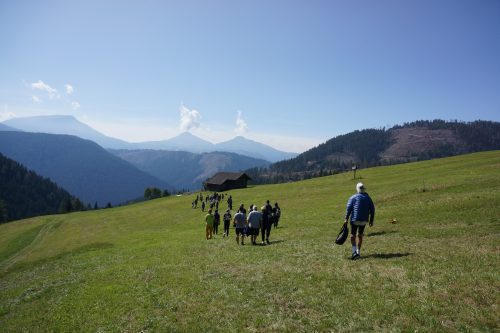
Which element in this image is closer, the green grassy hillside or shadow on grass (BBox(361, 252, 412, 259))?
the green grassy hillside

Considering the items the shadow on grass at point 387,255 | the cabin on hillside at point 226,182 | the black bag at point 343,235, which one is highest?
the black bag at point 343,235

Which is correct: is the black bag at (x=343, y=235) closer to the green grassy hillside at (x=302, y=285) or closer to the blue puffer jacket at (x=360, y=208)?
the green grassy hillside at (x=302, y=285)

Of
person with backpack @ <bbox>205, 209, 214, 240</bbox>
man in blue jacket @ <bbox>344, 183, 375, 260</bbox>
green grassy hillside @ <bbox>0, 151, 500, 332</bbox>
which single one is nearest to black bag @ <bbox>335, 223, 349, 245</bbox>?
green grassy hillside @ <bbox>0, 151, 500, 332</bbox>

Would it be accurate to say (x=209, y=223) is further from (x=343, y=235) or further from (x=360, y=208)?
(x=360, y=208)

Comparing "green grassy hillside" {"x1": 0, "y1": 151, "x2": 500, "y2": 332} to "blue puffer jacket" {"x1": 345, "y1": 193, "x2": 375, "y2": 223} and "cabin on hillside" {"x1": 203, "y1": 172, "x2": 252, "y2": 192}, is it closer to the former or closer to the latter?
"blue puffer jacket" {"x1": 345, "y1": 193, "x2": 375, "y2": 223}

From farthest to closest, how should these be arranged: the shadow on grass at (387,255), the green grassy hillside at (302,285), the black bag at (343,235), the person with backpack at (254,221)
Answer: the person with backpack at (254,221), the black bag at (343,235), the shadow on grass at (387,255), the green grassy hillside at (302,285)

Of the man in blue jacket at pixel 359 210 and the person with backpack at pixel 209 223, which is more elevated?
the man in blue jacket at pixel 359 210

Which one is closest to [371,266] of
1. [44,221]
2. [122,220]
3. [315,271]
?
[315,271]

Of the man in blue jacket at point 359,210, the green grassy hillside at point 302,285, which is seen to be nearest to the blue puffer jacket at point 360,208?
the man in blue jacket at point 359,210

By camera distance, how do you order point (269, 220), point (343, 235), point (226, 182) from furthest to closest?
1. point (226, 182)
2. point (269, 220)
3. point (343, 235)

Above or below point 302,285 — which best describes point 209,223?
below

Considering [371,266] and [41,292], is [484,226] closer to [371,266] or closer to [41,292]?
[371,266]

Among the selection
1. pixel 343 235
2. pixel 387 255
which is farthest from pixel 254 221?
pixel 387 255

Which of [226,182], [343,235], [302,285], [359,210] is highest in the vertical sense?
[359,210]
